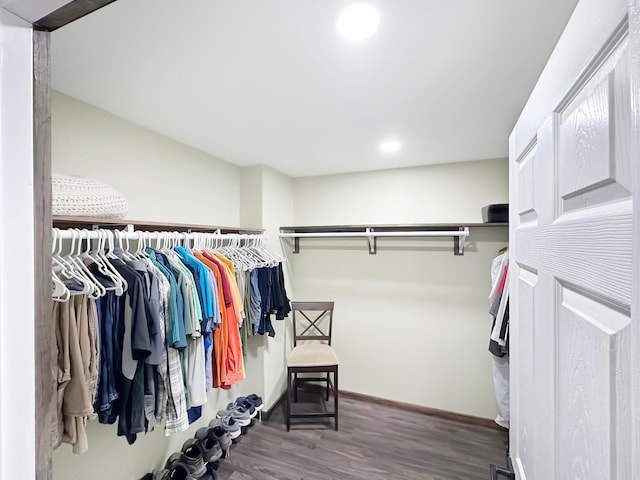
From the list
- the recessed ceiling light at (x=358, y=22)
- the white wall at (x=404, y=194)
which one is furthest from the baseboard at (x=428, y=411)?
the recessed ceiling light at (x=358, y=22)

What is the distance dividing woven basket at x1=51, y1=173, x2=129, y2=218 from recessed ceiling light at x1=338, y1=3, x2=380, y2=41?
3.91 feet

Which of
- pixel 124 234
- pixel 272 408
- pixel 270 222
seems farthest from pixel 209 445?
pixel 270 222

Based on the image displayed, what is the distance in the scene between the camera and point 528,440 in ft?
2.52

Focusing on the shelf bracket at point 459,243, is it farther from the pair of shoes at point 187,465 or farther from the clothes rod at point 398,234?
the pair of shoes at point 187,465

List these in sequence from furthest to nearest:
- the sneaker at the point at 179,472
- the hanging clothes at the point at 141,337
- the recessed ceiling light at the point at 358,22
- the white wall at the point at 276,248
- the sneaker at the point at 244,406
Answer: the white wall at the point at 276,248 < the sneaker at the point at 244,406 < the sneaker at the point at 179,472 < the hanging clothes at the point at 141,337 < the recessed ceiling light at the point at 358,22

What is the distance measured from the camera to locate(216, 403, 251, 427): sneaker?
2.12m

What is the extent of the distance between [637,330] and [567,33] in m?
0.57

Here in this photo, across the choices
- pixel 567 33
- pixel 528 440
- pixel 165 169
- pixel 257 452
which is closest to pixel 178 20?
pixel 567 33

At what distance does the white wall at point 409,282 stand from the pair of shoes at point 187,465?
1528mm

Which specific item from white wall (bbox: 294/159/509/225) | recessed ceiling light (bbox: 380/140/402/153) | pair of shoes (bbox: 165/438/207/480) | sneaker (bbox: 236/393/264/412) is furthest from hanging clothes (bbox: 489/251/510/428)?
pair of shoes (bbox: 165/438/207/480)

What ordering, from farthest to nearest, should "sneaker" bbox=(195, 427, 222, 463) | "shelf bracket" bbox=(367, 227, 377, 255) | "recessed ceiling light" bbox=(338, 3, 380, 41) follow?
1. "shelf bracket" bbox=(367, 227, 377, 255)
2. "sneaker" bbox=(195, 427, 222, 463)
3. "recessed ceiling light" bbox=(338, 3, 380, 41)

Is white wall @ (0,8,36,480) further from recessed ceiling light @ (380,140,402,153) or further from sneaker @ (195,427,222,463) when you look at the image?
recessed ceiling light @ (380,140,402,153)

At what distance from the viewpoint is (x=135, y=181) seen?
5.46 feet

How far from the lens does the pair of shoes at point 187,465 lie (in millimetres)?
1694
